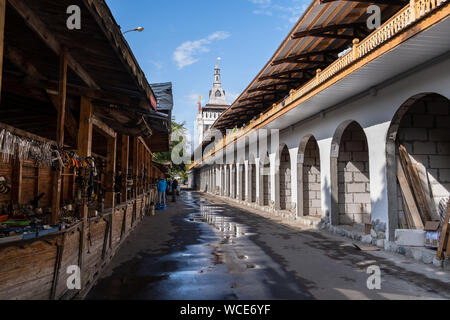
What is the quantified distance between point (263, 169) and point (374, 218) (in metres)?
11.1

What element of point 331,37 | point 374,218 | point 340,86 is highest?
point 331,37

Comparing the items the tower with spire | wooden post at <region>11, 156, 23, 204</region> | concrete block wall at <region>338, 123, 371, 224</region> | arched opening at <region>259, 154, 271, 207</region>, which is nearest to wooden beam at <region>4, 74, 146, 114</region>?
wooden post at <region>11, 156, 23, 204</region>

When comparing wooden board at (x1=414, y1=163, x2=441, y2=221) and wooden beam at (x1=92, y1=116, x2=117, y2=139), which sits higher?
wooden beam at (x1=92, y1=116, x2=117, y2=139)

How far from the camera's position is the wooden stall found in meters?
3.41

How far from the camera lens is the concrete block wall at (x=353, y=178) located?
11570 millimetres

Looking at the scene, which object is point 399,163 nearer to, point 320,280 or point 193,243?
point 320,280

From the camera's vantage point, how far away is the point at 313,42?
12.2 meters

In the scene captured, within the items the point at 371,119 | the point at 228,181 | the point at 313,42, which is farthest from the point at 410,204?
the point at 228,181

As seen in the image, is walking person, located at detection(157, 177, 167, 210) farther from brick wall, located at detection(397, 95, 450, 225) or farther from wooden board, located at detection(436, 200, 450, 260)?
wooden board, located at detection(436, 200, 450, 260)

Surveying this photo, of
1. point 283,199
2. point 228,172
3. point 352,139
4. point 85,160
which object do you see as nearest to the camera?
point 85,160

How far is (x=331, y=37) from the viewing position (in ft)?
36.2

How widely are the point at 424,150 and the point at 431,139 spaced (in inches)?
17.2

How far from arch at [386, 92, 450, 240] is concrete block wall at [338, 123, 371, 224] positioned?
2884mm

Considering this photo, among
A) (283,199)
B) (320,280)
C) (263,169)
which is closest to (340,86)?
(320,280)
